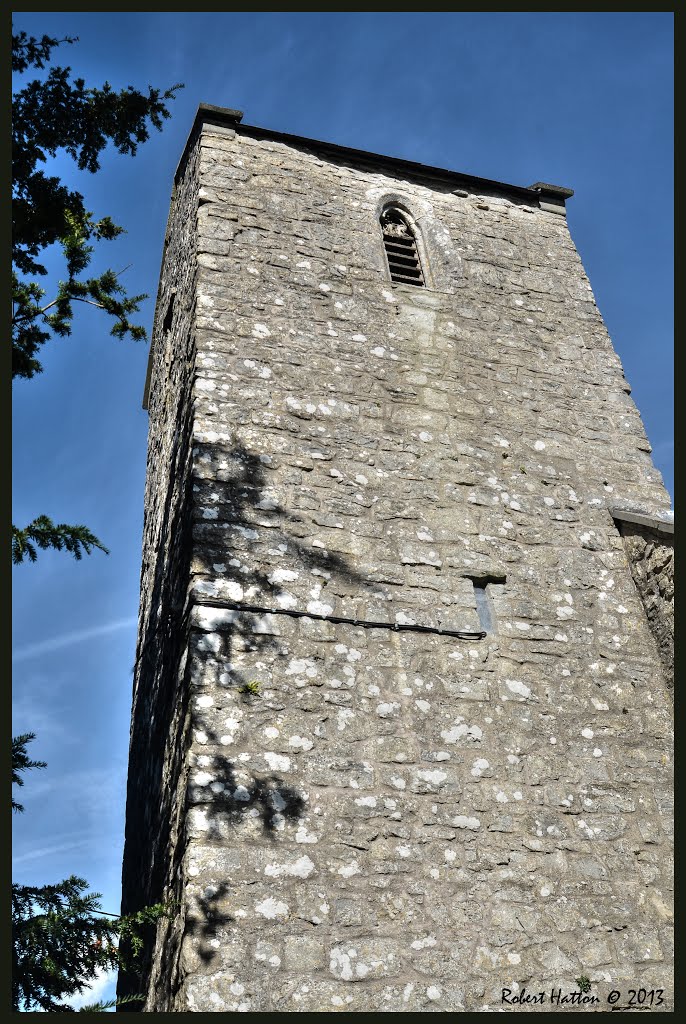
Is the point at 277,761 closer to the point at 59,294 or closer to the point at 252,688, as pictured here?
the point at 252,688

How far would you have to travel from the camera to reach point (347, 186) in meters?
7.71

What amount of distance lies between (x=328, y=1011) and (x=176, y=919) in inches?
32.7

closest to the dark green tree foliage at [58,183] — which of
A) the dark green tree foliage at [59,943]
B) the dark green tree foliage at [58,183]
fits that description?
the dark green tree foliage at [58,183]

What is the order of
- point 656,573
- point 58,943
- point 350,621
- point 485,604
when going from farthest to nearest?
1. point 656,573
2. point 485,604
3. point 350,621
4. point 58,943

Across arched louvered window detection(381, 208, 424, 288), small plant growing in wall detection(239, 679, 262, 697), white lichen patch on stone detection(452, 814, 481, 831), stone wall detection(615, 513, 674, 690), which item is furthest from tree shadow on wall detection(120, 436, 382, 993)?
arched louvered window detection(381, 208, 424, 288)

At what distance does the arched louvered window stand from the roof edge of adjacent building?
567 millimetres

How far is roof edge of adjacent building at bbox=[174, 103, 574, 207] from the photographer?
24.9 feet

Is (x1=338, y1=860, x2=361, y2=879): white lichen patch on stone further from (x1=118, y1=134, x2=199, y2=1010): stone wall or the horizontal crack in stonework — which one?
the horizontal crack in stonework

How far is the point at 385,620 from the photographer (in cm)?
527

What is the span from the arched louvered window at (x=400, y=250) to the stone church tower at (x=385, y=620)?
1.5 inches

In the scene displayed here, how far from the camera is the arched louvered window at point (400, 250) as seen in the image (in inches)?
293

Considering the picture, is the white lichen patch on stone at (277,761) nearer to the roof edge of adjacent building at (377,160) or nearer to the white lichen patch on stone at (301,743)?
the white lichen patch on stone at (301,743)

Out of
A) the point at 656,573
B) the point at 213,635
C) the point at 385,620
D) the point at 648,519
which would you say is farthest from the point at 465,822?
the point at 648,519

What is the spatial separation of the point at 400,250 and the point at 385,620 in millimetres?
3813
